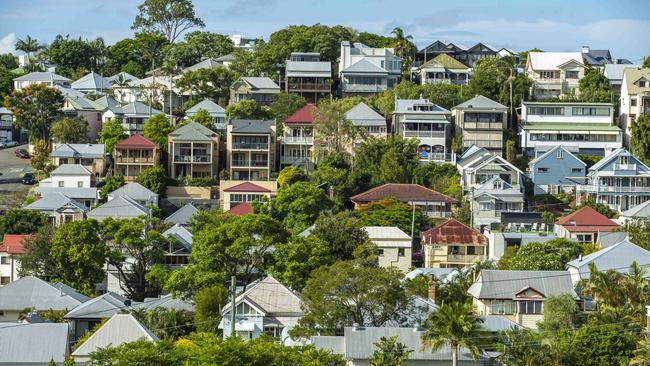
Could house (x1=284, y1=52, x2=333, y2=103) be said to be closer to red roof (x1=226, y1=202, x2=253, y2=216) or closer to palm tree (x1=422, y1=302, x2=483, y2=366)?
red roof (x1=226, y1=202, x2=253, y2=216)

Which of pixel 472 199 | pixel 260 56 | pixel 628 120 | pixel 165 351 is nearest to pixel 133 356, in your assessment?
pixel 165 351

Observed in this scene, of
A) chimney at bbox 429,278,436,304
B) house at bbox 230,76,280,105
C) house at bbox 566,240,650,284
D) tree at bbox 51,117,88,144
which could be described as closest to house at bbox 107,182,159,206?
tree at bbox 51,117,88,144

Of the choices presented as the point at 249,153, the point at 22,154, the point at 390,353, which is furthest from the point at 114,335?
the point at 22,154

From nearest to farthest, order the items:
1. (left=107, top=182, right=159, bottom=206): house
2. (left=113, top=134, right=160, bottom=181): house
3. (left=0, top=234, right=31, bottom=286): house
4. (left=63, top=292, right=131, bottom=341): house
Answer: (left=63, top=292, right=131, bottom=341): house < (left=0, top=234, right=31, bottom=286): house < (left=107, top=182, right=159, bottom=206): house < (left=113, top=134, right=160, bottom=181): house

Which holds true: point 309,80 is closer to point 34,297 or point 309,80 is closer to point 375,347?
point 34,297

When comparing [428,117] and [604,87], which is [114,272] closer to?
[428,117]

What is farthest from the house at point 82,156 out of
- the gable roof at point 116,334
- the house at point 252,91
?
Answer: the gable roof at point 116,334
